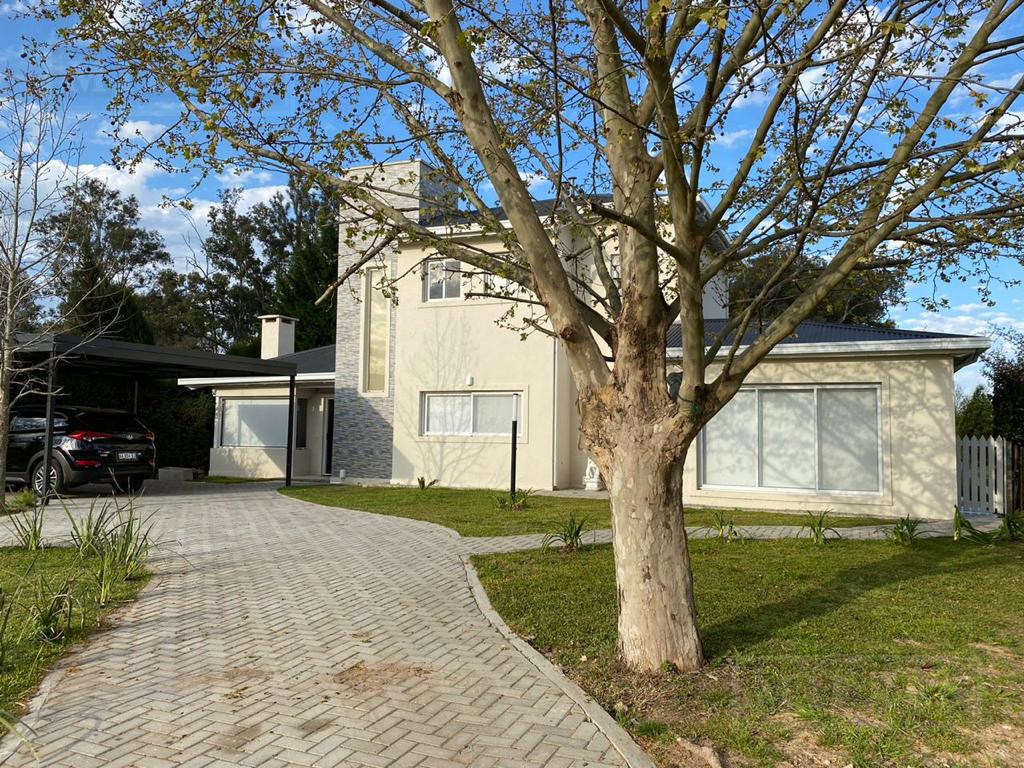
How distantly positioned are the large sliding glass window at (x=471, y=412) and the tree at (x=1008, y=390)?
10117mm

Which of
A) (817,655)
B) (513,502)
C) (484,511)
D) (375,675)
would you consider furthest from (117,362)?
(817,655)

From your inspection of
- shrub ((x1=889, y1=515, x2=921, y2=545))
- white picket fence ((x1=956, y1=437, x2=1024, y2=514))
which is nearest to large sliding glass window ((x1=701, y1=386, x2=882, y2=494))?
white picket fence ((x1=956, y1=437, x2=1024, y2=514))

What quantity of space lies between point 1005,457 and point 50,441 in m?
17.5

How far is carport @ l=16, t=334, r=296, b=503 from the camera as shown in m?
13.9

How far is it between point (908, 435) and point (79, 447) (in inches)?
598

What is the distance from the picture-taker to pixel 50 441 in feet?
47.5

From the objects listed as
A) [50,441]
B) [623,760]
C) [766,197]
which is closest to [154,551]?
[50,441]

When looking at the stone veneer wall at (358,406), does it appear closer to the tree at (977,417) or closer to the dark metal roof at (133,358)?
the dark metal roof at (133,358)

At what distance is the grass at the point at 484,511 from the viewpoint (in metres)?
12.3

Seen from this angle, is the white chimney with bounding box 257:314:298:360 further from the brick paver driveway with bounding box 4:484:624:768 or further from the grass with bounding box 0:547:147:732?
the brick paver driveway with bounding box 4:484:624:768

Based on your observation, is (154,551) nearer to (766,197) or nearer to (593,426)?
(593,426)

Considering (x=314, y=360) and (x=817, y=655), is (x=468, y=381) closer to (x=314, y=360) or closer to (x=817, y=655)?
(x=314, y=360)

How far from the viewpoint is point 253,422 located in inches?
944

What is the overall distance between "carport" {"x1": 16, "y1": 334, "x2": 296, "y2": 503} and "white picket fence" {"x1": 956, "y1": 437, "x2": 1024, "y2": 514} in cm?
1468
